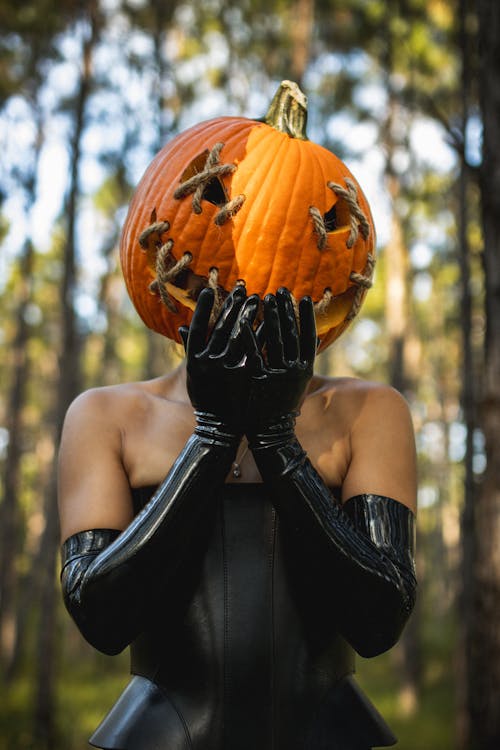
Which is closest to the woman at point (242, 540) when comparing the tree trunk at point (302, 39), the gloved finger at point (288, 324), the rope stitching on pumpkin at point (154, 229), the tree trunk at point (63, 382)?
the gloved finger at point (288, 324)

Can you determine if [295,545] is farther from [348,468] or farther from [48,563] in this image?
[48,563]

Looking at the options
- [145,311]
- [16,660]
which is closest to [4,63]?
[16,660]

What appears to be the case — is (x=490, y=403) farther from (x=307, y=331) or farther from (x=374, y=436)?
(x=307, y=331)

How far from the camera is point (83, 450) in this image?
2064 mm

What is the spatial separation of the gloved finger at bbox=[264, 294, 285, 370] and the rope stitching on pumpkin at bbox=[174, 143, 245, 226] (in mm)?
326

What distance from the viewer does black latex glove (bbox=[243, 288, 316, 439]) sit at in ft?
5.71

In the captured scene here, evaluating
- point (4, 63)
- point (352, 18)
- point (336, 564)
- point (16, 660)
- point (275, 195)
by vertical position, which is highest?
point (352, 18)

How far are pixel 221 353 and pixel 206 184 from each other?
0.48m

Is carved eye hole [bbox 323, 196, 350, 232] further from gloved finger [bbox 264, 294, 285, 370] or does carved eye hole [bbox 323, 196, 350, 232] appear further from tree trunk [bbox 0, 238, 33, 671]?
tree trunk [bbox 0, 238, 33, 671]

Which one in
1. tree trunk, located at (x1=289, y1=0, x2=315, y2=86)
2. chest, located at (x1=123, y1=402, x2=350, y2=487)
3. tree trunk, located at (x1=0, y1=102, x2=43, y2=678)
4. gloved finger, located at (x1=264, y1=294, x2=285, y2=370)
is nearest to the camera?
gloved finger, located at (x1=264, y1=294, x2=285, y2=370)

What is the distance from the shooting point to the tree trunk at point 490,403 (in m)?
5.00

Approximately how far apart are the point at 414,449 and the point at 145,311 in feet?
2.56

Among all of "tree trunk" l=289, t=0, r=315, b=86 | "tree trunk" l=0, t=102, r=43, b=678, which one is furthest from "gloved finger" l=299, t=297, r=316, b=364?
"tree trunk" l=0, t=102, r=43, b=678

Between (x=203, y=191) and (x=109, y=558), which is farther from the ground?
(x=203, y=191)
